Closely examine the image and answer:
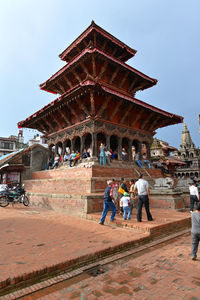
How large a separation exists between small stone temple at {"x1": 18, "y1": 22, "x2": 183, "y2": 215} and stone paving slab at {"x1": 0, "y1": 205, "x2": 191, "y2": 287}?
2517mm

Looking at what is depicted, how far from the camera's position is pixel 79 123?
546 inches

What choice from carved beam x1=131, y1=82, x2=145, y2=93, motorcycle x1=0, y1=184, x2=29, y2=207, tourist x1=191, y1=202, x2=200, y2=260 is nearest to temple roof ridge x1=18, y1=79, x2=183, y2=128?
carved beam x1=131, y1=82, x2=145, y2=93

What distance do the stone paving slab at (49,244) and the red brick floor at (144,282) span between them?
474mm

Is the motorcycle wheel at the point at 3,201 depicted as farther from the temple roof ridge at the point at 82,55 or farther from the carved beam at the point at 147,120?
the carved beam at the point at 147,120

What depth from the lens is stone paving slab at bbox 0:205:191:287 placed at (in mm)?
2926

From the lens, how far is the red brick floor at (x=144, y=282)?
2463 millimetres

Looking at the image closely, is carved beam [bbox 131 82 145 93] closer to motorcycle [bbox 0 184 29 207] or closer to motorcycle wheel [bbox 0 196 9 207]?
motorcycle [bbox 0 184 29 207]

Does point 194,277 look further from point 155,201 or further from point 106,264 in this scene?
point 155,201

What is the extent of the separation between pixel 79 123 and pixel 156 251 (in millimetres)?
11036

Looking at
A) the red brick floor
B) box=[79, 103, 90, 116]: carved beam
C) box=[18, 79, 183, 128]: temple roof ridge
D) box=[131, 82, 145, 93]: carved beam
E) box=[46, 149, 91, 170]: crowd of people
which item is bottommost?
the red brick floor

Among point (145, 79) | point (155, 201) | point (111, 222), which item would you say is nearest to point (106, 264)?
point (111, 222)

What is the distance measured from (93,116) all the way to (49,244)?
970cm

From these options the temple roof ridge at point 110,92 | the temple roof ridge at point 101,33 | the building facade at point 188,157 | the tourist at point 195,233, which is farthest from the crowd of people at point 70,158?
the building facade at point 188,157

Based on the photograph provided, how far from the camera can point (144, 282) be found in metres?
2.78
